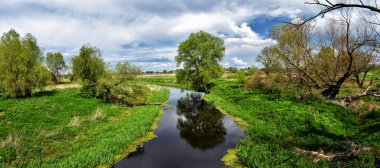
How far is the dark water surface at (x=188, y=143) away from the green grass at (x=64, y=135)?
1524 millimetres

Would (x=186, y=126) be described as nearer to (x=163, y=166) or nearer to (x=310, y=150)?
(x=163, y=166)

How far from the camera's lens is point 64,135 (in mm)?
17109

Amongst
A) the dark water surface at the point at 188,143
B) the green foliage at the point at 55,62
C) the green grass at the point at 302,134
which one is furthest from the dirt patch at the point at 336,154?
the green foliage at the point at 55,62

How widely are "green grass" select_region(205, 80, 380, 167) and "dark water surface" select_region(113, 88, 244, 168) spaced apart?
1.56m

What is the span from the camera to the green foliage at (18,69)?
3306cm

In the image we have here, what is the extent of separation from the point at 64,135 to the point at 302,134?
17.2 m

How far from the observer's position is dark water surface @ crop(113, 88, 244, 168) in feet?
46.2

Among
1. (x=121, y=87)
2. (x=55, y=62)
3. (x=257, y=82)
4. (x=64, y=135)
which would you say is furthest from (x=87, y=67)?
(x=55, y=62)

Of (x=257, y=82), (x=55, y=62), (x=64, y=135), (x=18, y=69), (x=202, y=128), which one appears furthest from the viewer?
(x=55, y=62)

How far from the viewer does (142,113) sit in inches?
1060

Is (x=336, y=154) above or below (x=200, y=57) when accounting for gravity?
below

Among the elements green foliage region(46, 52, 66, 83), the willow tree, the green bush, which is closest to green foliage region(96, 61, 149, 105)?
the willow tree

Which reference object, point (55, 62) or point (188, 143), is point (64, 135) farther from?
point (55, 62)

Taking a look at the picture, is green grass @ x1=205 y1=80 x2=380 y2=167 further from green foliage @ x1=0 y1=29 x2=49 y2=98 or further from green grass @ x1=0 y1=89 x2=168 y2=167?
green foliage @ x1=0 y1=29 x2=49 y2=98
